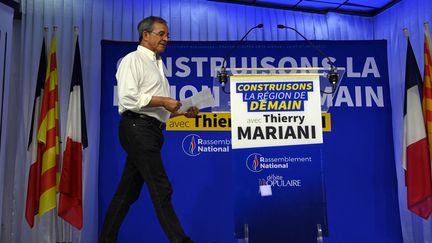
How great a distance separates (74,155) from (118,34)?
147cm

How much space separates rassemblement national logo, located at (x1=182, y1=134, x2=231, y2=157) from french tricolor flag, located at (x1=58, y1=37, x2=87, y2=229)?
0.96m

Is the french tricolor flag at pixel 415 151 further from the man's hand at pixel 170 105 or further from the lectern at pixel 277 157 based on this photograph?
the man's hand at pixel 170 105

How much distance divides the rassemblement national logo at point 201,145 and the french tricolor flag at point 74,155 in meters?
0.96

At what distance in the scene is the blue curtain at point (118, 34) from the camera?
422cm

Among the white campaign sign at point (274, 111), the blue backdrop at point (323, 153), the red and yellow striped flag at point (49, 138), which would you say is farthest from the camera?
the blue backdrop at point (323, 153)

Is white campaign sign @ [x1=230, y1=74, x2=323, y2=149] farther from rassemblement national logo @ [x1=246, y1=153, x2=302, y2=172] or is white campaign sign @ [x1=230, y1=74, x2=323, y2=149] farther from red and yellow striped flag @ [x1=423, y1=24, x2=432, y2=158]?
red and yellow striped flag @ [x1=423, y1=24, x2=432, y2=158]

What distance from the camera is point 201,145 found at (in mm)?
4234

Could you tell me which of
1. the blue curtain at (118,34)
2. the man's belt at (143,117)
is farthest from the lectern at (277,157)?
the blue curtain at (118,34)

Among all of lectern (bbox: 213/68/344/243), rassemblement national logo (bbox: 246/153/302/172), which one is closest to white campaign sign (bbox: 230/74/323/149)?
lectern (bbox: 213/68/344/243)

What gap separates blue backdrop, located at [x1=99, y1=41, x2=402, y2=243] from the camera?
4.14m

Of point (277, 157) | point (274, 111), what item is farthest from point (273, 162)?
point (274, 111)

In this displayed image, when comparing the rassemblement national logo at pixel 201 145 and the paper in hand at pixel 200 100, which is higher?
the paper in hand at pixel 200 100

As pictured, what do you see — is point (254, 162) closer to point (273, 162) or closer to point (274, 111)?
point (273, 162)

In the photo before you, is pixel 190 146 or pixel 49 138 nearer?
pixel 49 138
